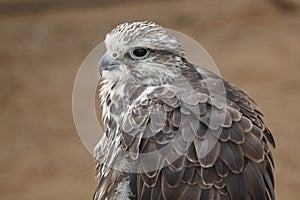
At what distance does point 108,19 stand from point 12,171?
12.9ft

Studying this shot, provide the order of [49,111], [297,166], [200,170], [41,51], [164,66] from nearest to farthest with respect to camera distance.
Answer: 1. [200,170]
2. [164,66]
3. [297,166]
4. [49,111]
5. [41,51]

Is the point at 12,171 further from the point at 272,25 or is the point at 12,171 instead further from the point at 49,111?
the point at 272,25

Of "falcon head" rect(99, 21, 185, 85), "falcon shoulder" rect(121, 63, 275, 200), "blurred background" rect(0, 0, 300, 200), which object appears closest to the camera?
"falcon shoulder" rect(121, 63, 275, 200)

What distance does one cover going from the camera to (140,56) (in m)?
4.59

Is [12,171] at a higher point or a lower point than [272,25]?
lower

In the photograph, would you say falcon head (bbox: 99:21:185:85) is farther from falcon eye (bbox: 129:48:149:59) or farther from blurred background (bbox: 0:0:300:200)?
blurred background (bbox: 0:0:300:200)

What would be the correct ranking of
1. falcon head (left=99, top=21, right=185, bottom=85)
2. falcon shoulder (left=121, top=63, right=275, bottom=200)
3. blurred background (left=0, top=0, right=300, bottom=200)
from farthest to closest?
Result: blurred background (left=0, top=0, right=300, bottom=200) < falcon head (left=99, top=21, right=185, bottom=85) < falcon shoulder (left=121, top=63, right=275, bottom=200)

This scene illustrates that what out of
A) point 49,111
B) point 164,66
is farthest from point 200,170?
point 49,111

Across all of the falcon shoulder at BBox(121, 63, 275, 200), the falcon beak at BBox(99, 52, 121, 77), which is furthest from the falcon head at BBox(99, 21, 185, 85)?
the falcon shoulder at BBox(121, 63, 275, 200)

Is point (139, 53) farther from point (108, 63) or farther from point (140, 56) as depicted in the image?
point (108, 63)

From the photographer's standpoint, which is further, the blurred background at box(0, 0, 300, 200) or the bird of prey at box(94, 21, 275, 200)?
the blurred background at box(0, 0, 300, 200)

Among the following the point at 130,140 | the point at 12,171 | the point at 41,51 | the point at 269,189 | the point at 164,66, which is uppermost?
the point at 41,51

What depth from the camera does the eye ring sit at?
180 inches

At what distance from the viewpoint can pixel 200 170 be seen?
4.16m
